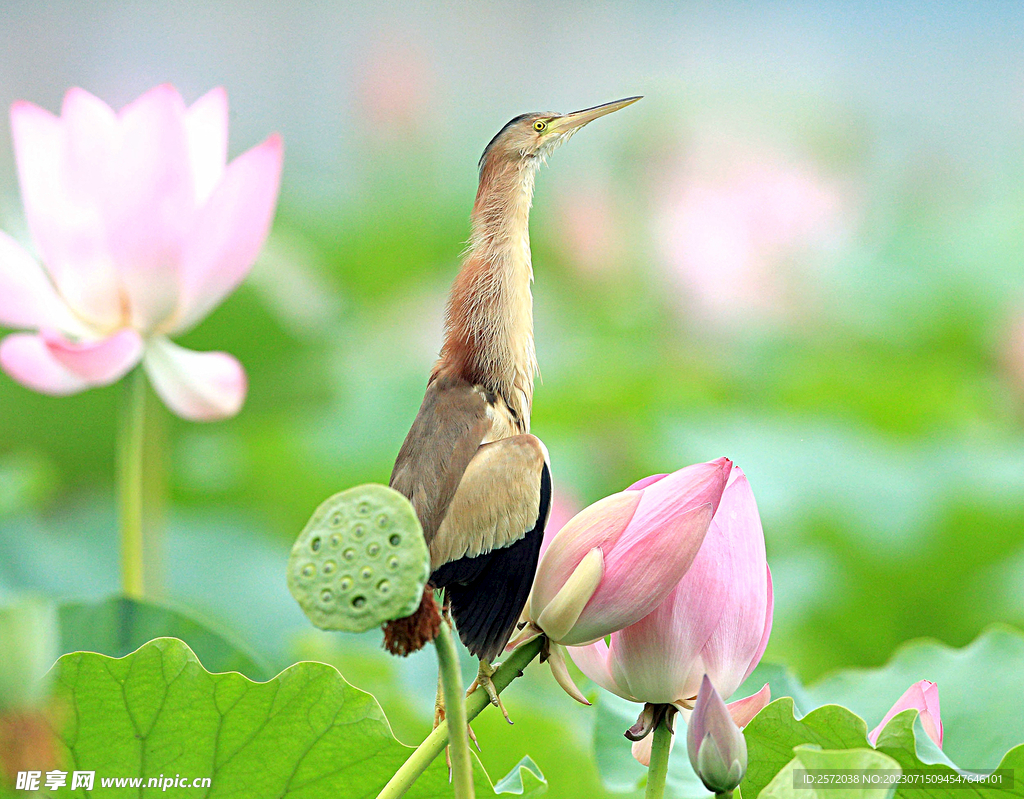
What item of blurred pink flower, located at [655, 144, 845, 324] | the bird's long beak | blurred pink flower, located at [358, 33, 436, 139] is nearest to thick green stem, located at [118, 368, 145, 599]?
the bird's long beak

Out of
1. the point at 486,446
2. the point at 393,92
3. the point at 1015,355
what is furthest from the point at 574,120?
the point at 393,92

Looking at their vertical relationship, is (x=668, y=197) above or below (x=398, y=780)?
above

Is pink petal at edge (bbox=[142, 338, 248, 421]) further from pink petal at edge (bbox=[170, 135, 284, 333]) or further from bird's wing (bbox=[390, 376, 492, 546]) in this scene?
bird's wing (bbox=[390, 376, 492, 546])

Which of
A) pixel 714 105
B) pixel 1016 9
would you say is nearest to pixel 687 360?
pixel 714 105

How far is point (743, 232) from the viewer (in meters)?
1.56

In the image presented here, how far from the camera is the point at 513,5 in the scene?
4.88 meters

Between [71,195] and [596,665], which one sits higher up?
[71,195]

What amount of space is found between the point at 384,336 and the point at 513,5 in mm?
3493

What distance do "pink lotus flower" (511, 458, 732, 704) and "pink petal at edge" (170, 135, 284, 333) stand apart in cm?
28

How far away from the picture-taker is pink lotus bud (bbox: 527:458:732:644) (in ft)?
0.97

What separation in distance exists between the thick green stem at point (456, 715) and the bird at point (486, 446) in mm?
32

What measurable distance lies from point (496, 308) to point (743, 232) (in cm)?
128

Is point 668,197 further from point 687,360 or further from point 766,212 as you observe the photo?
point 687,360

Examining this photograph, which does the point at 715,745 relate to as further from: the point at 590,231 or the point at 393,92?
the point at 393,92
